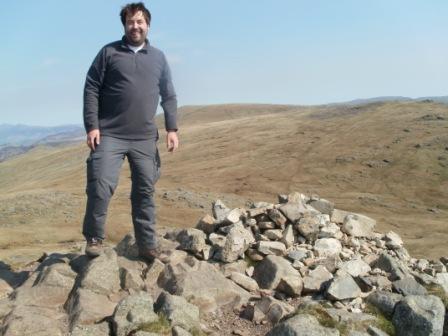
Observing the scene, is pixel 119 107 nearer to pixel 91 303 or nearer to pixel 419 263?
pixel 91 303

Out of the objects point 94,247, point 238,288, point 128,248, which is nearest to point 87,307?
point 94,247

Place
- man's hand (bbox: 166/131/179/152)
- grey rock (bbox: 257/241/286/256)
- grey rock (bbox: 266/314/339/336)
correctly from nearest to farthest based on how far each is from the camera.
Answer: grey rock (bbox: 266/314/339/336), man's hand (bbox: 166/131/179/152), grey rock (bbox: 257/241/286/256)

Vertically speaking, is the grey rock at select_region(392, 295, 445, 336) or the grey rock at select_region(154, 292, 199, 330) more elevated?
the grey rock at select_region(154, 292, 199, 330)

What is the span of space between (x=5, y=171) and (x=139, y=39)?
115583 mm

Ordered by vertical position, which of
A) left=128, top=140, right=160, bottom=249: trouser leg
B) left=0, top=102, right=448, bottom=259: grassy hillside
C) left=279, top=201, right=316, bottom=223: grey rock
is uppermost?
left=128, top=140, right=160, bottom=249: trouser leg

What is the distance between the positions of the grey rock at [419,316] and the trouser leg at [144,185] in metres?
3.90

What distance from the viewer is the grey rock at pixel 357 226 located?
36.1 ft

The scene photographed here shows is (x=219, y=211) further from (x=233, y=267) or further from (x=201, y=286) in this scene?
(x=201, y=286)

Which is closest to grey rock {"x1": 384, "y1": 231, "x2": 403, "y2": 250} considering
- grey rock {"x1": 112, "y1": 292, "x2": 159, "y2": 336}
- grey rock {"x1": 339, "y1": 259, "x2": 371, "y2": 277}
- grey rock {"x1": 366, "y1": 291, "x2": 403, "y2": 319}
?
grey rock {"x1": 339, "y1": 259, "x2": 371, "y2": 277}

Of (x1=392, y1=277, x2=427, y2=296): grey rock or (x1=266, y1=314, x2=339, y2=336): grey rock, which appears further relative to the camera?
(x1=392, y1=277, x2=427, y2=296): grey rock

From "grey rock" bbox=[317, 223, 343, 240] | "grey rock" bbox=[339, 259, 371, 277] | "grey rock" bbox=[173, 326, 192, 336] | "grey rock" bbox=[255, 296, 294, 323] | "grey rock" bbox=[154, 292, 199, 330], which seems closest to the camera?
"grey rock" bbox=[173, 326, 192, 336]

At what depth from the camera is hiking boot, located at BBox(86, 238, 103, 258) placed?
766 centimetres

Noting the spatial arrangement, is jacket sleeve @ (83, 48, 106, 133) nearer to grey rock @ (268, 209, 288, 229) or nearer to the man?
the man

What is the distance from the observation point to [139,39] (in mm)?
7348
